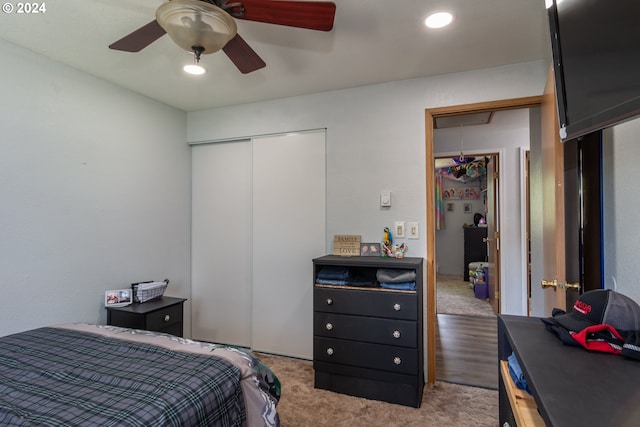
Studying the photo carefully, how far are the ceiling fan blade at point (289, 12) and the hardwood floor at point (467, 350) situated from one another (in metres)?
2.67

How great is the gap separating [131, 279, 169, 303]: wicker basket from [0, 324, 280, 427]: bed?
864 millimetres

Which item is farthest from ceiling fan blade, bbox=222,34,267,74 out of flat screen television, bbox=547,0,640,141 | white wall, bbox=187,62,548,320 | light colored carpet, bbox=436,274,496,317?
light colored carpet, bbox=436,274,496,317

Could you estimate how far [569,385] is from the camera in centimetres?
75

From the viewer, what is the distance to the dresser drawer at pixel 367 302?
7.22 feet

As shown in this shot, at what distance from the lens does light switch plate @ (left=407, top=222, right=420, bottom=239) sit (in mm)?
2600

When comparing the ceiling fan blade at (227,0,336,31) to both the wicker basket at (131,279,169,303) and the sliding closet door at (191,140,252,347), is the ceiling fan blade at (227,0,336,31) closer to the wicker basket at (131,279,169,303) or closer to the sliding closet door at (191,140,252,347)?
the sliding closet door at (191,140,252,347)

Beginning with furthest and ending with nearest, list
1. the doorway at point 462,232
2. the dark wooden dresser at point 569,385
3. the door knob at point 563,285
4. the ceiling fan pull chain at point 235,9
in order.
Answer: the doorway at point 462,232 → the door knob at point 563,285 → the ceiling fan pull chain at point 235,9 → the dark wooden dresser at point 569,385

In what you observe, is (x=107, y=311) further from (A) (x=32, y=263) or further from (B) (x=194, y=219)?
(B) (x=194, y=219)

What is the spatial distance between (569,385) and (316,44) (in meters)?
2.09

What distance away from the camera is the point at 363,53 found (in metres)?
2.22

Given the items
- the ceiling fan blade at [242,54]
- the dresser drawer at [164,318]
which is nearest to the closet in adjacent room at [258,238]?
the dresser drawer at [164,318]

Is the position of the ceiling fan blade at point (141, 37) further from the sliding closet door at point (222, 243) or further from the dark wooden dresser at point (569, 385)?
the dark wooden dresser at point (569, 385)

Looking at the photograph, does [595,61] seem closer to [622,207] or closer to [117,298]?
[622,207]

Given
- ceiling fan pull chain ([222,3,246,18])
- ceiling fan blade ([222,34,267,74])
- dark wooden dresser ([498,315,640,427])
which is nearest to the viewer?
dark wooden dresser ([498,315,640,427])
